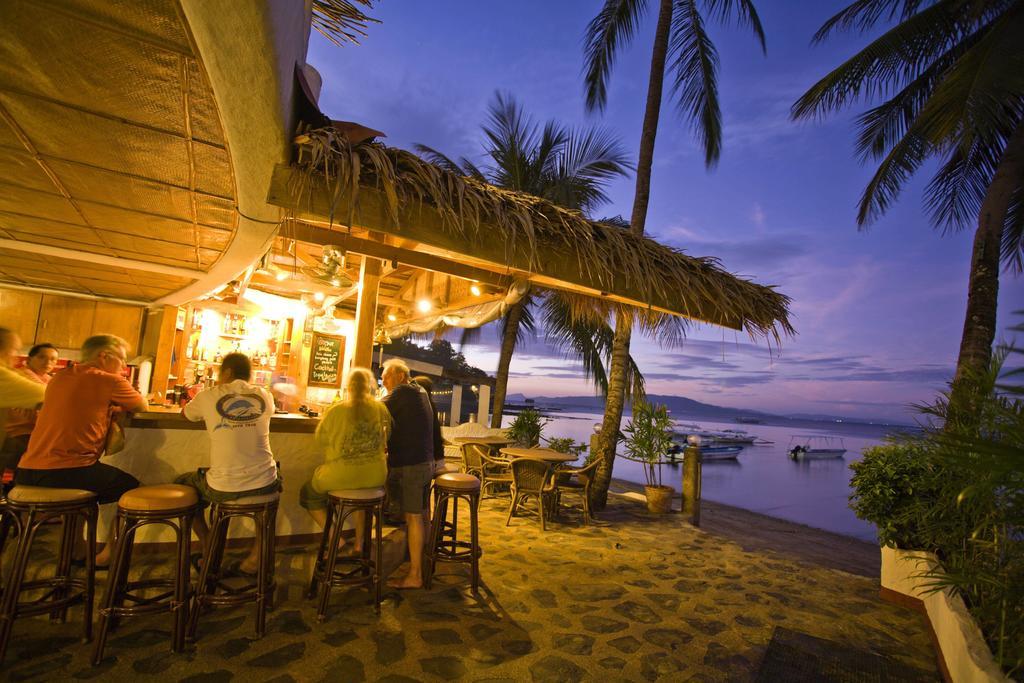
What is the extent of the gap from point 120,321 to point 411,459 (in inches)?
283

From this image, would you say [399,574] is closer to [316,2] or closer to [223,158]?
[223,158]

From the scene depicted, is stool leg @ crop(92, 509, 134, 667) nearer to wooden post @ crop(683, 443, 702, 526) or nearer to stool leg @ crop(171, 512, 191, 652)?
stool leg @ crop(171, 512, 191, 652)

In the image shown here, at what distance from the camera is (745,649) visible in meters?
3.09

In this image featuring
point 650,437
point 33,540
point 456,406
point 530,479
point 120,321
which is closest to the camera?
point 33,540

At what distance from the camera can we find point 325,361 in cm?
697

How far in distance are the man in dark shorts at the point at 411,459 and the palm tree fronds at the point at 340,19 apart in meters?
2.76

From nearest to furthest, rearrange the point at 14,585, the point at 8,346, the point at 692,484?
the point at 14,585, the point at 8,346, the point at 692,484

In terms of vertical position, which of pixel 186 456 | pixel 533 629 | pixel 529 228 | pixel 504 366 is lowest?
pixel 533 629

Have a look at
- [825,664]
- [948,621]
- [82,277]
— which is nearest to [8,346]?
[82,277]

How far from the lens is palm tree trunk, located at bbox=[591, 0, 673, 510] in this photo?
23.0 feet

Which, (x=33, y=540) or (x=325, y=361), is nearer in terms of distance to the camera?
(x=33, y=540)

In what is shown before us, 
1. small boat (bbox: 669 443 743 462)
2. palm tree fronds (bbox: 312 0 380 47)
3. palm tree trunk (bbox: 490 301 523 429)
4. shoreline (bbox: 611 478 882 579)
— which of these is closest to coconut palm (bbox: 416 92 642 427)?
palm tree trunk (bbox: 490 301 523 429)

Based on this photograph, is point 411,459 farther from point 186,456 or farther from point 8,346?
point 8,346

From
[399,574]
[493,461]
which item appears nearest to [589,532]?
[493,461]
